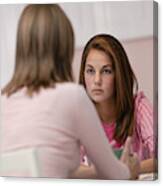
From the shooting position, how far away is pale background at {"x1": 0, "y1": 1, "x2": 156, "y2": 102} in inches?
68.3

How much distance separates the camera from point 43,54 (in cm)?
180

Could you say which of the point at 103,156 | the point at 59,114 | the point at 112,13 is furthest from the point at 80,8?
the point at 103,156

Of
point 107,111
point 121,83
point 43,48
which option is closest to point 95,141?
point 107,111

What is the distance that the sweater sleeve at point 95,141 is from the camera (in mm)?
1759

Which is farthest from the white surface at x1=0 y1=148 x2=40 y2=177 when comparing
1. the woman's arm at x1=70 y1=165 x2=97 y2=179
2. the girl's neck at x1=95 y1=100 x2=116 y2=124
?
the girl's neck at x1=95 y1=100 x2=116 y2=124

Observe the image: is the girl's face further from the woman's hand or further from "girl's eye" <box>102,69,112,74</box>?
the woman's hand

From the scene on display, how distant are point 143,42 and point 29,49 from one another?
1.24 ft

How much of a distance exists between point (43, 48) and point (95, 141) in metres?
0.35

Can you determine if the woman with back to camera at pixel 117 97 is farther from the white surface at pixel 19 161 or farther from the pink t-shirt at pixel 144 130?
the white surface at pixel 19 161

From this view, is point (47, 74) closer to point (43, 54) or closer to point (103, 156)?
point (43, 54)

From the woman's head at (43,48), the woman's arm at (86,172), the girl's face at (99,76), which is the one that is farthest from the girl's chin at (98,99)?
the woman's arm at (86,172)

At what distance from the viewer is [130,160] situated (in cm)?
175

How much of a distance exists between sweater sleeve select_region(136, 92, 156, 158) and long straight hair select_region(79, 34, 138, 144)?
0.9 inches

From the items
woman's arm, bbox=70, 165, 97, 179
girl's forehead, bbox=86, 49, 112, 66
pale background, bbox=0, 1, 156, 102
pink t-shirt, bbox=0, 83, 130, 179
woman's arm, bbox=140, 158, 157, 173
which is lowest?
woman's arm, bbox=70, 165, 97, 179
